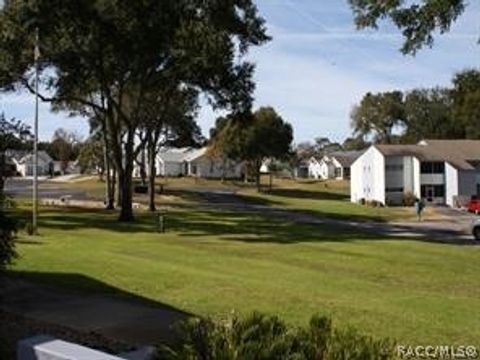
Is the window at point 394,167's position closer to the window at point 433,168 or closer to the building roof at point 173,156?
the window at point 433,168

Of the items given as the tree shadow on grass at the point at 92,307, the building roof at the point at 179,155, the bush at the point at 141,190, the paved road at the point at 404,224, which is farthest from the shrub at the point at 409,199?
the tree shadow on grass at the point at 92,307

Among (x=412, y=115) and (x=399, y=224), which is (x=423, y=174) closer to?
(x=399, y=224)

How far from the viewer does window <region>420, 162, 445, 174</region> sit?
287ft

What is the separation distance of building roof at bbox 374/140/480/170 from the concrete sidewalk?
75536mm

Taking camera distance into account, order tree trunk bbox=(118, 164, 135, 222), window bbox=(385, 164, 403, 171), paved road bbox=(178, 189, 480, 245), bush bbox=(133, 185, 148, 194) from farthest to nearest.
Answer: bush bbox=(133, 185, 148, 194) → window bbox=(385, 164, 403, 171) → tree trunk bbox=(118, 164, 135, 222) → paved road bbox=(178, 189, 480, 245)

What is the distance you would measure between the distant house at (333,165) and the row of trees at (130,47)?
283 feet

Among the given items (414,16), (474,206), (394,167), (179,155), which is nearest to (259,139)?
(394,167)

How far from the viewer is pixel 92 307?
13.4m

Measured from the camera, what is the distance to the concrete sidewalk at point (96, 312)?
1126 cm

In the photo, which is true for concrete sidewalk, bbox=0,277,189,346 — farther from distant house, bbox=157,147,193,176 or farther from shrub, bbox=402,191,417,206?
distant house, bbox=157,147,193,176

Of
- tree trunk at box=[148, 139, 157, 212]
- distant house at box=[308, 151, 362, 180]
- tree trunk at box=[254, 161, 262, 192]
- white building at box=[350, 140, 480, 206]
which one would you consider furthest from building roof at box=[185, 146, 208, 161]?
tree trunk at box=[148, 139, 157, 212]

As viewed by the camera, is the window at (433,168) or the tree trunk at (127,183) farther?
the window at (433,168)

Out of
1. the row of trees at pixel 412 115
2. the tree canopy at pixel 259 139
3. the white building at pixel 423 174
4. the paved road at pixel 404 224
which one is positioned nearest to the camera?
the paved road at pixel 404 224

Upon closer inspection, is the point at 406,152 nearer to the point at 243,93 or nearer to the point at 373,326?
the point at 243,93
